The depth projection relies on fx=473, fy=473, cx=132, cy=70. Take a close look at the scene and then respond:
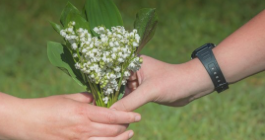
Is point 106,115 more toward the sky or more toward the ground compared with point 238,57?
A: more toward the ground

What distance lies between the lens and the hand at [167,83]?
2.00 metres

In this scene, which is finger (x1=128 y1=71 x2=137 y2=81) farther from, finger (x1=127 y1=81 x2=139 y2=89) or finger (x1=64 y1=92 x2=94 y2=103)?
finger (x1=64 y1=92 x2=94 y2=103)

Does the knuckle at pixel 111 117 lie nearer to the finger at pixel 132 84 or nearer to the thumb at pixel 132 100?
the thumb at pixel 132 100

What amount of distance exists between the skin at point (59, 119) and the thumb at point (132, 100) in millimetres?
62

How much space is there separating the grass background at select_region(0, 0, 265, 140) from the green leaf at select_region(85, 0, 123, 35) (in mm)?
1205

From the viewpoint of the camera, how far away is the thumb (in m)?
1.96

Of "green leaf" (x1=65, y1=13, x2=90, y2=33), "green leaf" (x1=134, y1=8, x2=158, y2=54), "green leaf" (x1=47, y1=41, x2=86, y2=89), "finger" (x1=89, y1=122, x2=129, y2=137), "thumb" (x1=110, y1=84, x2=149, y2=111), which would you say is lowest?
"finger" (x1=89, y1=122, x2=129, y2=137)

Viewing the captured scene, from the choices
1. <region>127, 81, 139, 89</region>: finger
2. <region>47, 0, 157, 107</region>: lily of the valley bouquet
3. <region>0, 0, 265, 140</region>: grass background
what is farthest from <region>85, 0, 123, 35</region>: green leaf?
<region>0, 0, 265, 140</region>: grass background

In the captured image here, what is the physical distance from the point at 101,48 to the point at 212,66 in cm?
55

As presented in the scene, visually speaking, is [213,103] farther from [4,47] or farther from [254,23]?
[4,47]

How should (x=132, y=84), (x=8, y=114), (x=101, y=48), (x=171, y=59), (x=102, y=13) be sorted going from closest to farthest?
1. (x=101, y=48)
2. (x=8, y=114)
3. (x=102, y=13)
4. (x=132, y=84)
5. (x=171, y=59)

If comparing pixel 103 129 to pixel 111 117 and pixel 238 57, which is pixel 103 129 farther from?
pixel 238 57

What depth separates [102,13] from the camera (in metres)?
2.03

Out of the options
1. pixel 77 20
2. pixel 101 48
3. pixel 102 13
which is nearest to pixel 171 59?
pixel 102 13
